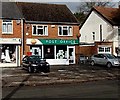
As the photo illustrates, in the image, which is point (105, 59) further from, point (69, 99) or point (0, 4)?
point (69, 99)

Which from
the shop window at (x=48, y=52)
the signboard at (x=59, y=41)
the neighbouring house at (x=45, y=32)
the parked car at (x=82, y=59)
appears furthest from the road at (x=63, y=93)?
the parked car at (x=82, y=59)

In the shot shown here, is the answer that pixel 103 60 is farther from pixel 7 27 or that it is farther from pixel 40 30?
pixel 7 27

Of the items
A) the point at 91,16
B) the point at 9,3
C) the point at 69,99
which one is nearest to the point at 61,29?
the point at 9,3

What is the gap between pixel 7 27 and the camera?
4466 cm

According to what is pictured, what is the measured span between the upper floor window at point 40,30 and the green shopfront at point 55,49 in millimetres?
995

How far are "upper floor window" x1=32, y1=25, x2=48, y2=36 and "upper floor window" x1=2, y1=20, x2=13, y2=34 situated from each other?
336cm

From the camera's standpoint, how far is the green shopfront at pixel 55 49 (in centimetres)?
4672

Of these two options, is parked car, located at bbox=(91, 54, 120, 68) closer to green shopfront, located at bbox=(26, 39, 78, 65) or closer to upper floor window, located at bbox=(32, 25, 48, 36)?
green shopfront, located at bbox=(26, 39, 78, 65)

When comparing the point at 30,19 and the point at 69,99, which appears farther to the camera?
the point at 30,19

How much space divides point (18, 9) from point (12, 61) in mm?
6987

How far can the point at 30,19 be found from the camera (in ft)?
152

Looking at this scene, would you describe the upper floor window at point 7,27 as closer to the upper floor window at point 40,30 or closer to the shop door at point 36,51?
the upper floor window at point 40,30

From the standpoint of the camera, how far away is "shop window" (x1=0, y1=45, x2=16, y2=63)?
143ft

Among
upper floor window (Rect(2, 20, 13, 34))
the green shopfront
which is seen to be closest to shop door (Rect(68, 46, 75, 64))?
the green shopfront
